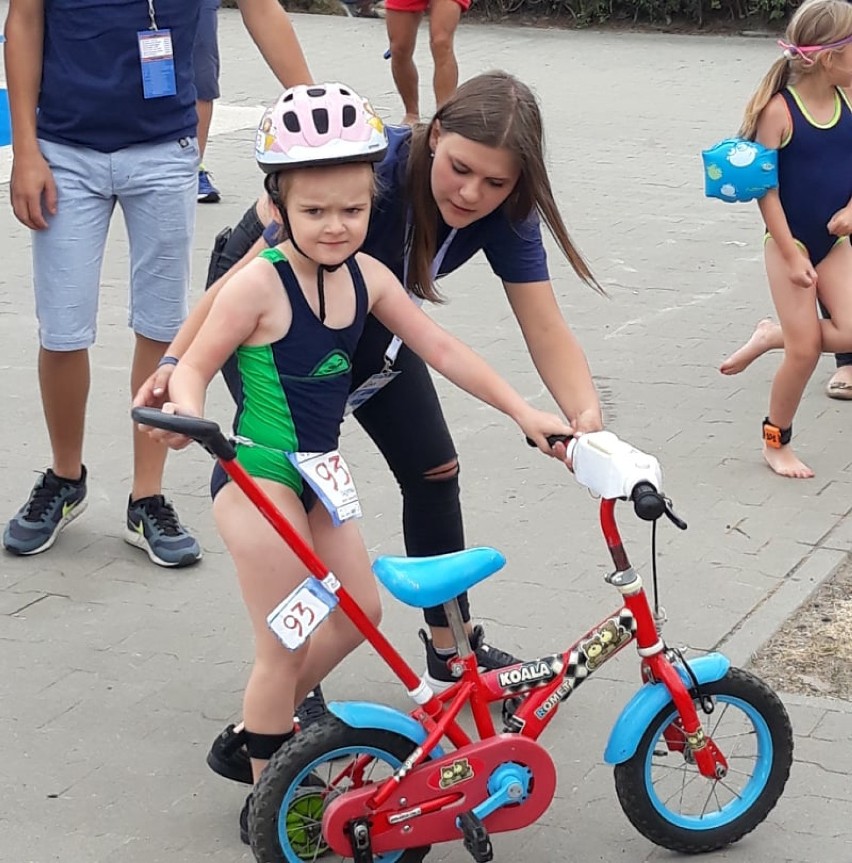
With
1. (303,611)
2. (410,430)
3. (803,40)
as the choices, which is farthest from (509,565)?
(803,40)

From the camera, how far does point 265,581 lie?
3121 mm

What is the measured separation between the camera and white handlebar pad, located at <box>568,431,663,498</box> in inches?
114

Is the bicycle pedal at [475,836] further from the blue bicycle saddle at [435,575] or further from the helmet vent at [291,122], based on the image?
the helmet vent at [291,122]

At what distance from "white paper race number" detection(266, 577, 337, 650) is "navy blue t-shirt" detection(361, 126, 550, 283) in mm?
844

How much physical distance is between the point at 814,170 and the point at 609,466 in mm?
2952

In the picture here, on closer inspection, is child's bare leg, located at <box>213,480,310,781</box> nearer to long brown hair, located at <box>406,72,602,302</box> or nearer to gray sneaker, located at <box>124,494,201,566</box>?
long brown hair, located at <box>406,72,602,302</box>

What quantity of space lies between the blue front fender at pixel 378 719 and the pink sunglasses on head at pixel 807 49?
3.19 metres

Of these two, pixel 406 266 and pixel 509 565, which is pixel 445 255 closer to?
pixel 406 266

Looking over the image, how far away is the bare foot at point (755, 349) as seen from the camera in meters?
5.91

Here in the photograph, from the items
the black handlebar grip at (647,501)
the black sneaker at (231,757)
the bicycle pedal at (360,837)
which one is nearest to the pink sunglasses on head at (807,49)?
the black handlebar grip at (647,501)

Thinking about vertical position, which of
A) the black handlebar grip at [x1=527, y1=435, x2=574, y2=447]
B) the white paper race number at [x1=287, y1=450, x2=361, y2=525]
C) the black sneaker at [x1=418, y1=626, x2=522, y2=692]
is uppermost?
the black handlebar grip at [x1=527, y1=435, x2=574, y2=447]

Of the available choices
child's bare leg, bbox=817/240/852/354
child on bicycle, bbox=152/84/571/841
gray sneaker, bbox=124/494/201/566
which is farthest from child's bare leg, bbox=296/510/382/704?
child's bare leg, bbox=817/240/852/354

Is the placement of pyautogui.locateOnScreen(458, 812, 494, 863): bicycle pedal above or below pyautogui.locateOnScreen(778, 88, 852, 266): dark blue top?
below

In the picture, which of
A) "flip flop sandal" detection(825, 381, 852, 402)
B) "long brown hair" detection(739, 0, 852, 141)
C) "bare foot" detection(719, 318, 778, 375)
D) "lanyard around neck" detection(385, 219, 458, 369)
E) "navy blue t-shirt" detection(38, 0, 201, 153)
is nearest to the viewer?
"lanyard around neck" detection(385, 219, 458, 369)
